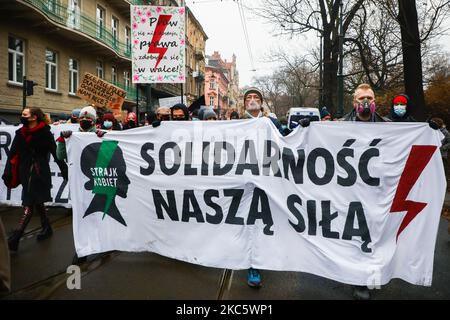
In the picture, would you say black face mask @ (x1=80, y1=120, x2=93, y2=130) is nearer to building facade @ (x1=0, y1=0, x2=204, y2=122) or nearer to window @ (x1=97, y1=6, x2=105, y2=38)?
building facade @ (x1=0, y1=0, x2=204, y2=122)

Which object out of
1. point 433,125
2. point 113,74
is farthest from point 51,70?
point 433,125

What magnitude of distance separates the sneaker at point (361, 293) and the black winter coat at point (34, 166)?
3857mm

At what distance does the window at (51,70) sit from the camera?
17.9 m

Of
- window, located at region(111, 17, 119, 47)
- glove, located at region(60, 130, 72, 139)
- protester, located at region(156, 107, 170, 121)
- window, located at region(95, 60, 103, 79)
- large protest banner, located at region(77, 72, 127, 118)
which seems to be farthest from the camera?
window, located at region(111, 17, 119, 47)

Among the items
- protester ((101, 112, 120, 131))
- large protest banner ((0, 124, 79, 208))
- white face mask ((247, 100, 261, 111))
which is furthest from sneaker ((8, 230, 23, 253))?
white face mask ((247, 100, 261, 111))

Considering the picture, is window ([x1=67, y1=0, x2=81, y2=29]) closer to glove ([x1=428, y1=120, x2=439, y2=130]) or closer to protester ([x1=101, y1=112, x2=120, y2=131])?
protester ([x1=101, y1=112, x2=120, y2=131])

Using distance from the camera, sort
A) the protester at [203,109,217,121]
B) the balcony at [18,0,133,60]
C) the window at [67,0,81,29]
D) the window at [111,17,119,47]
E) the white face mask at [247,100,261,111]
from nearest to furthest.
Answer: the white face mask at [247,100,261,111], the protester at [203,109,217,121], the balcony at [18,0,133,60], the window at [67,0,81,29], the window at [111,17,119,47]

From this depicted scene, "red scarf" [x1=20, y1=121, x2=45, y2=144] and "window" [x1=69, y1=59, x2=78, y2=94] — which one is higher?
"window" [x1=69, y1=59, x2=78, y2=94]

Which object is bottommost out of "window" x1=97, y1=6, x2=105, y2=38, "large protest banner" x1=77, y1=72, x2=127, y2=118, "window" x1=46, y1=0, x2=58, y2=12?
"large protest banner" x1=77, y1=72, x2=127, y2=118

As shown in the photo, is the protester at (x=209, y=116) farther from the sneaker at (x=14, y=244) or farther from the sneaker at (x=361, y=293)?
the sneaker at (x=361, y=293)

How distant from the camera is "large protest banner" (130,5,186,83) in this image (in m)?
6.18

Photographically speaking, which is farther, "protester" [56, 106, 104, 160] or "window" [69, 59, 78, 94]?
"window" [69, 59, 78, 94]

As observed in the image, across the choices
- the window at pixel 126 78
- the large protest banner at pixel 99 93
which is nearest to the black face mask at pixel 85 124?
the large protest banner at pixel 99 93

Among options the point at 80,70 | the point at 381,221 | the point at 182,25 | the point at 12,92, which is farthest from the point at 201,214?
the point at 80,70
